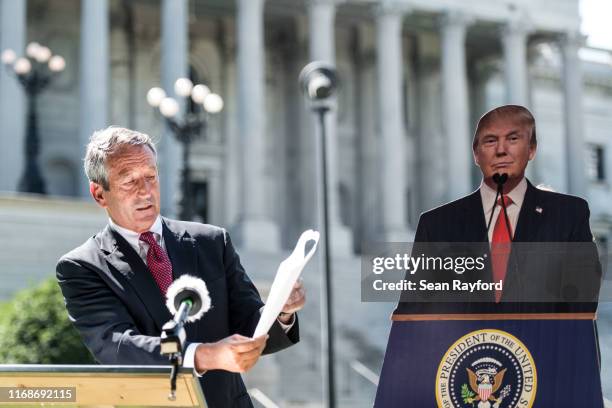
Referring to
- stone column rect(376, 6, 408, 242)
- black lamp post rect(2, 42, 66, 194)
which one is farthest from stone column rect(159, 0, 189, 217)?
stone column rect(376, 6, 408, 242)

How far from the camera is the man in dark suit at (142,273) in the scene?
4012mm

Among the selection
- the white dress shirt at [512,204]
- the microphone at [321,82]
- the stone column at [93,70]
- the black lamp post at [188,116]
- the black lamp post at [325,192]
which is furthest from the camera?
the stone column at [93,70]

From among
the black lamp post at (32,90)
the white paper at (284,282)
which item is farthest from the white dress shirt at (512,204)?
the black lamp post at (32,90)

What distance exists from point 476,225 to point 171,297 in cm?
173

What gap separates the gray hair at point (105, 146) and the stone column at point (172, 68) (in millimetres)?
26894

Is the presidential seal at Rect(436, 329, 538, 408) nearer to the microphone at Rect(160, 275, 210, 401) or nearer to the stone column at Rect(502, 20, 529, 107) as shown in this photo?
the microphone at Rect(160, 275, 210, 401)

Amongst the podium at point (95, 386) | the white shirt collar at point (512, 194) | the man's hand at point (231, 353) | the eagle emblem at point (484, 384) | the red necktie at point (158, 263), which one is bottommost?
the eagle emblem at point (484, 384)

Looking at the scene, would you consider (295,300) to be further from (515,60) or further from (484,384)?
(515,60)

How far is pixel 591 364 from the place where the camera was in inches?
173

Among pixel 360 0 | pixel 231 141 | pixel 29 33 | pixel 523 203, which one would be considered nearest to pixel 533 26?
pixel 360 0

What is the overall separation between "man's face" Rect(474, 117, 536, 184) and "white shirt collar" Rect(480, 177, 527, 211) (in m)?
0.03

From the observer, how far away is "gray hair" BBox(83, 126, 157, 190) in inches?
165

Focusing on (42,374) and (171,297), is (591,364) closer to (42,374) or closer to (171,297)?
(171,297)

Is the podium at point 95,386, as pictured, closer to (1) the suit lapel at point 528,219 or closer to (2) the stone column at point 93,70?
(1) the suit lapel at point 528,219
